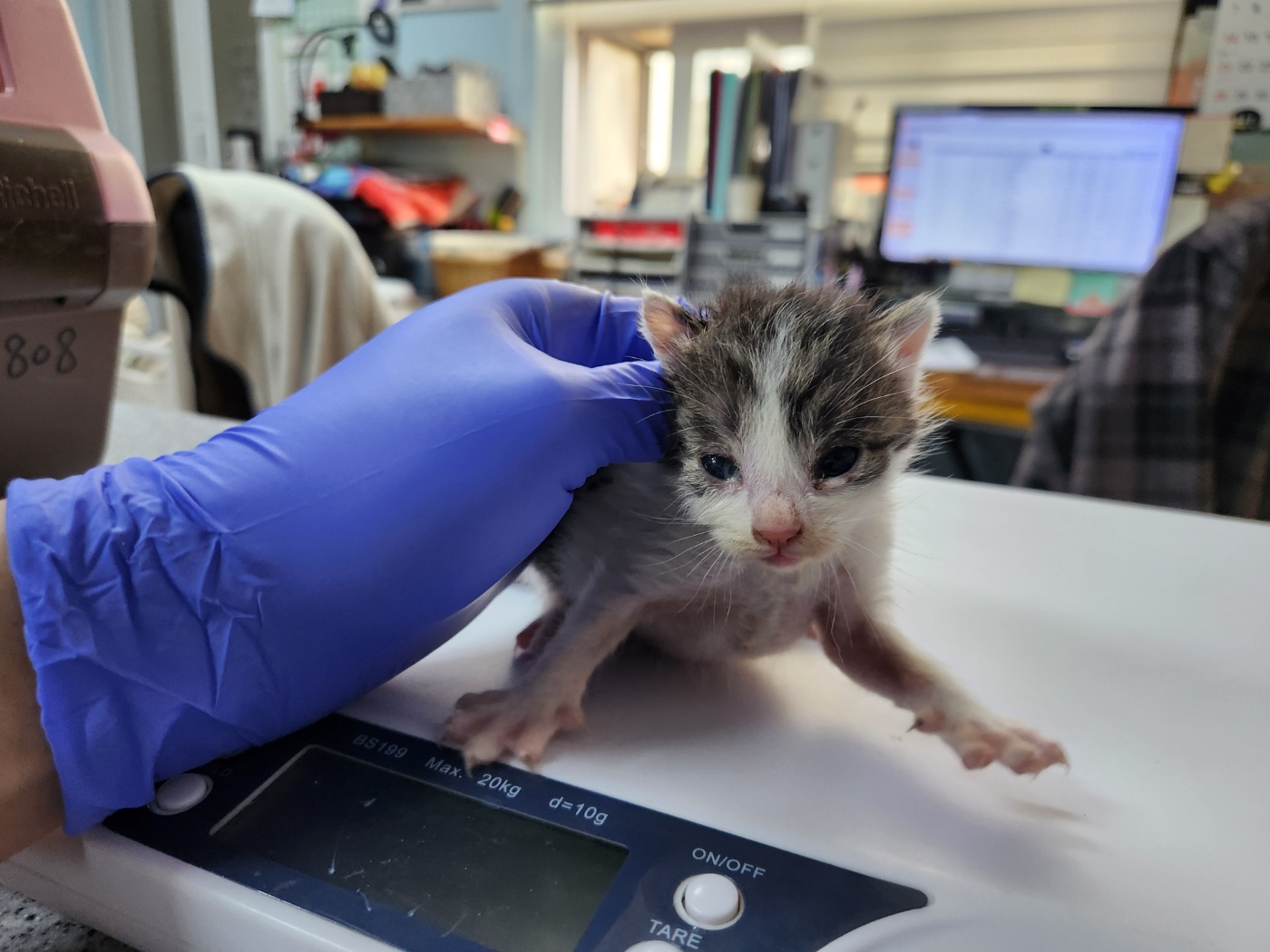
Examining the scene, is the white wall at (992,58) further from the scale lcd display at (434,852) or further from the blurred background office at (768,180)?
the scale lcd display at (434,852)

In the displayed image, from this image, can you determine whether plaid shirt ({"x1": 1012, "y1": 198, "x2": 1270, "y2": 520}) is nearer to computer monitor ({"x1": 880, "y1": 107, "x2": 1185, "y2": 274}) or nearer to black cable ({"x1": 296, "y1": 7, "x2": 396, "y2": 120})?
computer monitor ({"x1": 880, "y1": 107, "x2": 1185, "y2": 274})

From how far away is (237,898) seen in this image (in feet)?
1.35

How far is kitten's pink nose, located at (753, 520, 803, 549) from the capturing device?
1.87 ft

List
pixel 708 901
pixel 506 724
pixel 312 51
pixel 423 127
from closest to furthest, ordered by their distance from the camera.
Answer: pixel 708 901
pixel 506 724
pixel 312 51
pixel 423 127

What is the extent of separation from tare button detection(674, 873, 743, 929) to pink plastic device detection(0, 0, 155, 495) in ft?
2.11

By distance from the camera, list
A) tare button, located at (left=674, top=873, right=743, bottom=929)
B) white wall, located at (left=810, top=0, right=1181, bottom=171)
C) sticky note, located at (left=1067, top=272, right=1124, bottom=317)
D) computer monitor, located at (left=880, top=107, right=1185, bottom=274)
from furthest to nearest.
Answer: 1. sticky note, located at (left=1067, top=272, right=1124, bottom=317)
2. computer monitor, located at (left=880, top=107, right=1185, bottom=274)
3. white wall, located at (left=810, top=0, right=1181, bottom=171)
4. tare button, located at (left=674, top=873, right=743, bottom=929)

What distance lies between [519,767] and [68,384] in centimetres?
59

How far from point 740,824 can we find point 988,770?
0.68 feet

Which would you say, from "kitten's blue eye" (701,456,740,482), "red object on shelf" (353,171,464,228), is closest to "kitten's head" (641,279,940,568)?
"kitten's blue eye" (701,456,740,482)

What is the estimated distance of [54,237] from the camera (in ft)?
2.00

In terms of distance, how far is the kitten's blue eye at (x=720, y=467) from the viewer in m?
0.65

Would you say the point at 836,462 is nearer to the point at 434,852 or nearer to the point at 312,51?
the point at 434,852

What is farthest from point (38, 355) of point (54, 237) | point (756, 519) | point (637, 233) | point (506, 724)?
point (637, 233)

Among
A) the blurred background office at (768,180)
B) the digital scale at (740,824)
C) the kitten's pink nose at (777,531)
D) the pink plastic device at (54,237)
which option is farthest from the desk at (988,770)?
the pink plastic device at (54,237)
